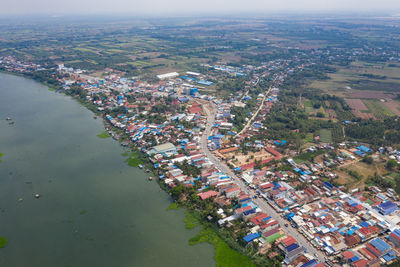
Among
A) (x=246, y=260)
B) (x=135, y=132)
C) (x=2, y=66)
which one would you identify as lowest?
(x=246, y=260)

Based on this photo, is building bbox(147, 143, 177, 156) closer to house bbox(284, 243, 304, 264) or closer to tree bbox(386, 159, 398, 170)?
house bbox(284, 243, 304, 264)

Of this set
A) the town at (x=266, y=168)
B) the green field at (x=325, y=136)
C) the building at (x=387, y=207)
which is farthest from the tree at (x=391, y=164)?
the building at (x=387, y=207)

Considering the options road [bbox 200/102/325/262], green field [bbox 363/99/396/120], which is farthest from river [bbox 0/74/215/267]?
green field [bbox 363/99/396/120]

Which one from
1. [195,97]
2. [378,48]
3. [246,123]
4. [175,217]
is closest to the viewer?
[175,217]

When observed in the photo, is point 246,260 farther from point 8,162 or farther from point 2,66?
point 2,66

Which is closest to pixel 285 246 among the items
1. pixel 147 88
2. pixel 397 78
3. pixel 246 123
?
pixel 246 123

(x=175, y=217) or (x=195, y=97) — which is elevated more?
(x=195, y=97)

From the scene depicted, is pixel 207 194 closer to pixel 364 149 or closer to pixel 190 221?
pixel 190 221

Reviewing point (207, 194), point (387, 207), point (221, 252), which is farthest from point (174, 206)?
point (387, 207)

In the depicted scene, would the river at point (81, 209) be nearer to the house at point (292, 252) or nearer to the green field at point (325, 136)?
the house at point (292, 252)
